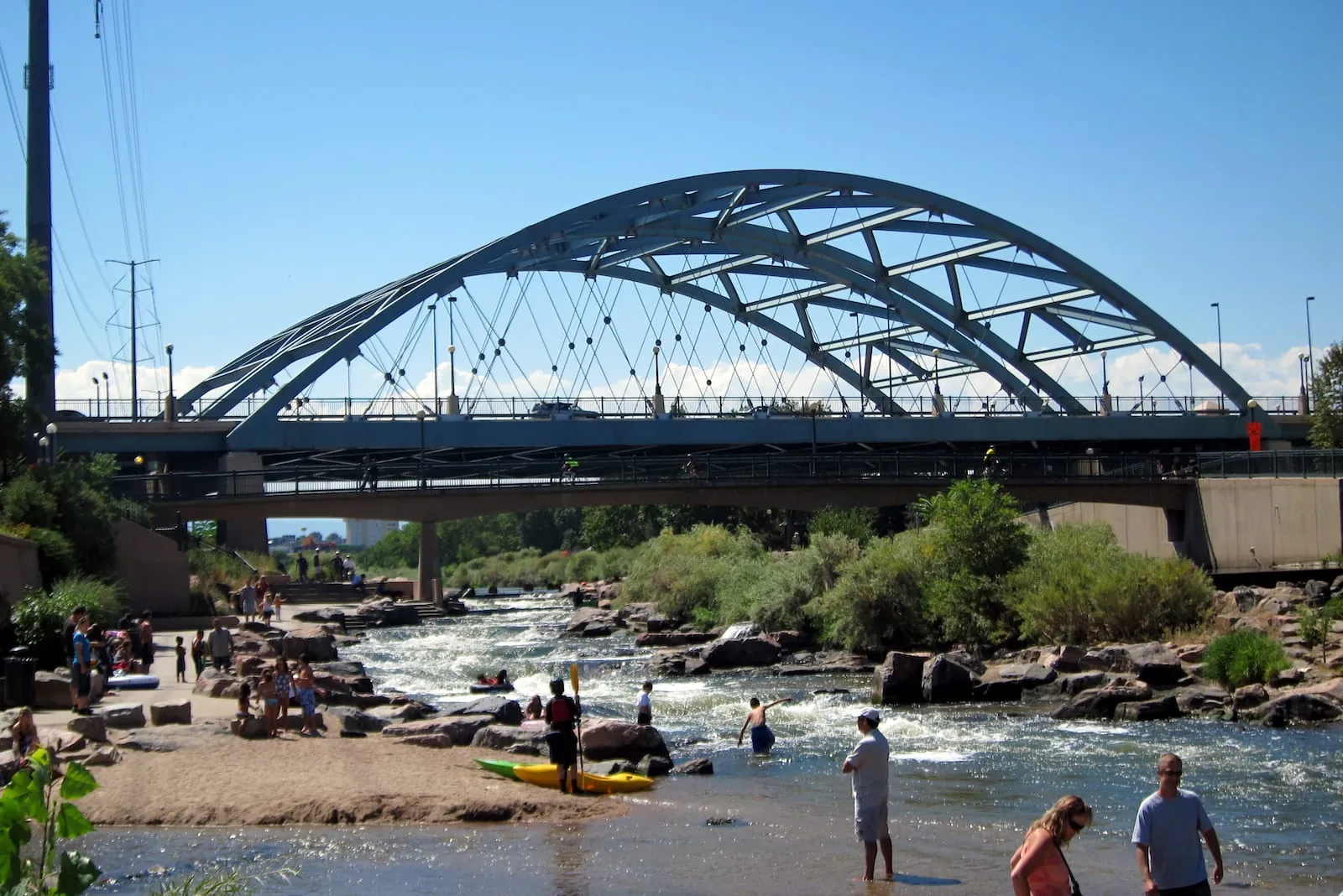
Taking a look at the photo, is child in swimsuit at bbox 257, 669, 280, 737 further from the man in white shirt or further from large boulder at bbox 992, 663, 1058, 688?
large boulder at bbox 992, 663, 1058, 688

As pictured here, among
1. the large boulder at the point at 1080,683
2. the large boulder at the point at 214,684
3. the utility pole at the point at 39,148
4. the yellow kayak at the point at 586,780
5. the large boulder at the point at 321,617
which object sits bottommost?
the large boulder at the point at 1080,683

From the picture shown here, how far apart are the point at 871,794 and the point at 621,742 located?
8149 mm

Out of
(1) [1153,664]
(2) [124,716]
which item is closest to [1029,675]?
(1) [1153,664]

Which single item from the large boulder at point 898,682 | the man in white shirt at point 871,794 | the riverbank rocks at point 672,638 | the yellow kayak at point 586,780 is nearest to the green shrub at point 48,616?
the yellow kayak at point 586,780

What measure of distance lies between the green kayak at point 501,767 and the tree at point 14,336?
70.2ft

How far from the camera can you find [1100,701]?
2628cm

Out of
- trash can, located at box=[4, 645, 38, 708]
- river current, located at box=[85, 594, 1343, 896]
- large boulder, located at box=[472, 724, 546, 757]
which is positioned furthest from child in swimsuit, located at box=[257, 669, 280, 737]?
river current, located at box=[85, 594, 1343, 896]

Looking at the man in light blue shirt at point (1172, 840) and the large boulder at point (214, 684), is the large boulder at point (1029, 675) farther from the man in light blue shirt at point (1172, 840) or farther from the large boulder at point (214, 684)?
the man in light blue shirt at point (1172, 840)

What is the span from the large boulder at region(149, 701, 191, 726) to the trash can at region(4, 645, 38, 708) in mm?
1863

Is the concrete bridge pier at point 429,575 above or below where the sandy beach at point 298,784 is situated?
above

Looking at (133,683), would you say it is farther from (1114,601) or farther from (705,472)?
(705,472)

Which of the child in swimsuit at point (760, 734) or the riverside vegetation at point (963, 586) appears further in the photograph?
the riverside vegetation at point (963, 586)

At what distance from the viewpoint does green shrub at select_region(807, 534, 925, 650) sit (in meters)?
39.1

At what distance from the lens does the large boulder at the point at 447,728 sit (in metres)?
22.4
